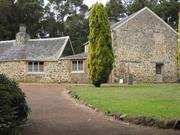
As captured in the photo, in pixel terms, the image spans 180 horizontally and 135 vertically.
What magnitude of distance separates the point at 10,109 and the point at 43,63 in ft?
122

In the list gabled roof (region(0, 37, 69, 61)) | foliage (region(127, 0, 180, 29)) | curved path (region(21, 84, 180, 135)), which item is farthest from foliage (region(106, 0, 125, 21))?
curved path (region(21, 84, 180, 135))

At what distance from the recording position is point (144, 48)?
4522 cm

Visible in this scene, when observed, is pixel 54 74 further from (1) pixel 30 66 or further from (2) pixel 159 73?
(2) pixel 159 73

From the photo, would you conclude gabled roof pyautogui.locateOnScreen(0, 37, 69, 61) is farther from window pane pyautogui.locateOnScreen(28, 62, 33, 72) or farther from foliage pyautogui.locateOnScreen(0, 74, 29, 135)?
foliage pyautogui.locateOnScreen(0, 74, 29, 135)

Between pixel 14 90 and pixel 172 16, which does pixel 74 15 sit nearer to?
pixel 172 16

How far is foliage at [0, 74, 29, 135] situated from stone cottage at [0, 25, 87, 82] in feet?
107

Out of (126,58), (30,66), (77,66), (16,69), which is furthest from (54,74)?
(126,58)

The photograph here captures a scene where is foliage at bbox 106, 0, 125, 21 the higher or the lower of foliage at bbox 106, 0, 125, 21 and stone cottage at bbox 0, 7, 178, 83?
the higher

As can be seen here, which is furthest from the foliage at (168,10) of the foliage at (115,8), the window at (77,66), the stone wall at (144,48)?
the window at (77,66)

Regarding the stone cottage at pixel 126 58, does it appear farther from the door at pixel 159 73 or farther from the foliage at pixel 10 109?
the foliage at pixel 10 109

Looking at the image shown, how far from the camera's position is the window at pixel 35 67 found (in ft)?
150

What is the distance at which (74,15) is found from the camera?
75.7 meters

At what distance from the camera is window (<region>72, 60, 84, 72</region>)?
44328mm

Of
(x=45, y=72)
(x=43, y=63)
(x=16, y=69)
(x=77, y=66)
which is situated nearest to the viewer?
(x=77, y=66)
